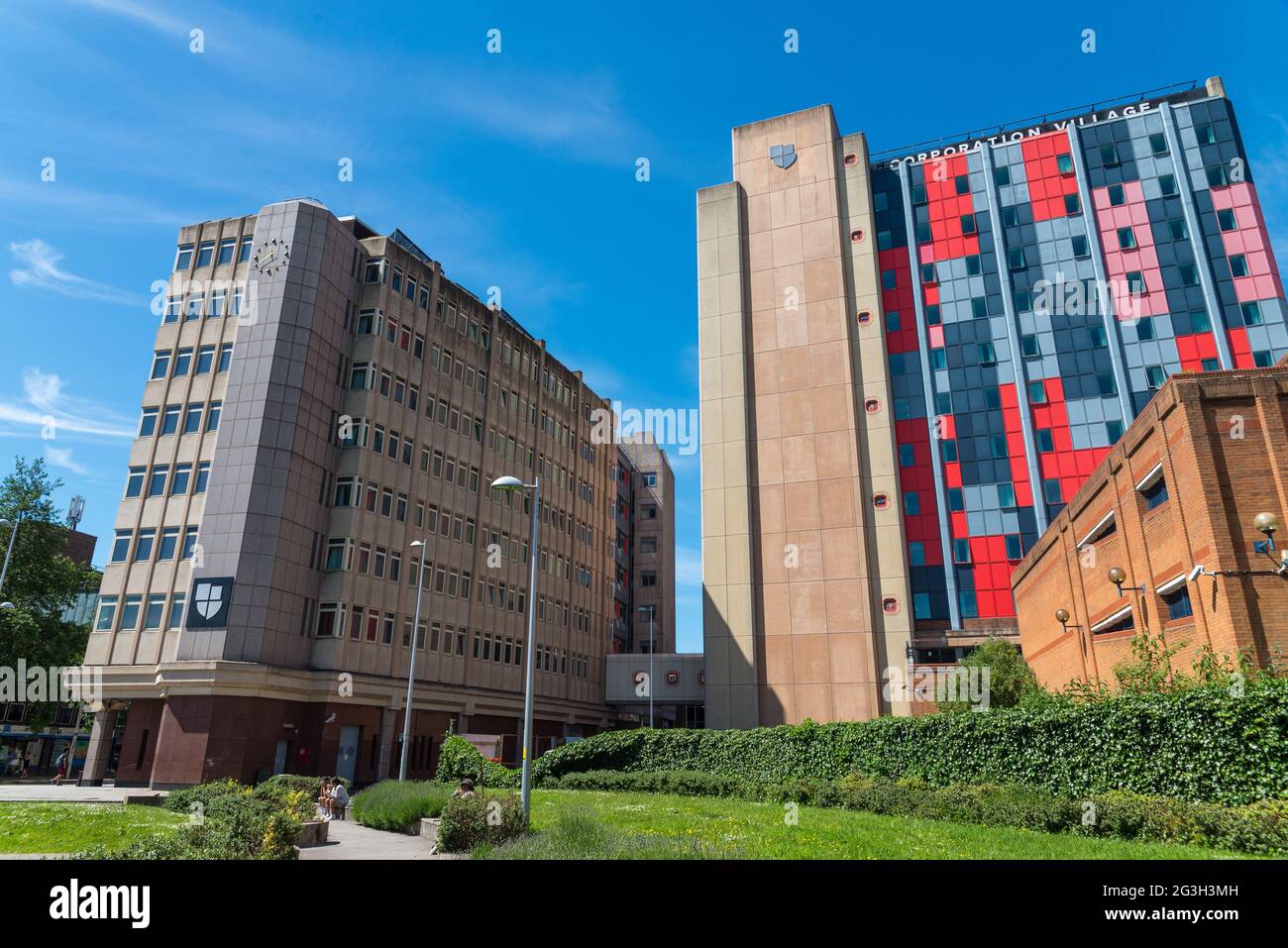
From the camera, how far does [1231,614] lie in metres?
19.5

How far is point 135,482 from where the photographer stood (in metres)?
44.8

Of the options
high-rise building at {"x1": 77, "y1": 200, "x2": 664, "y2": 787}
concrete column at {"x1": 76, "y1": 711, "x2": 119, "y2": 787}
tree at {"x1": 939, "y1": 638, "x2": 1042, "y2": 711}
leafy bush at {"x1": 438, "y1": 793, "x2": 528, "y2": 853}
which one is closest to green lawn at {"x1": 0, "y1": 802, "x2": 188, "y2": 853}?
leafy bush at {"x1": 438, "y1": 793, "x2": 528, "y2": 853}

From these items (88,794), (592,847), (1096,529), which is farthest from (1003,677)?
(88,794)

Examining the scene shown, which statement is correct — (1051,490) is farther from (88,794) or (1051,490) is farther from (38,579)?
(38,579)

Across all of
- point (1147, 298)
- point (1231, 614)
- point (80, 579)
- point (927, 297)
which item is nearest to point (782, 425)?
point (927, 297)

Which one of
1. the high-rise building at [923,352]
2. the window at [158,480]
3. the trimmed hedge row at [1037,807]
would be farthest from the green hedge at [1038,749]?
the window at [158,480]

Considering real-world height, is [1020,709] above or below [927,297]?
below

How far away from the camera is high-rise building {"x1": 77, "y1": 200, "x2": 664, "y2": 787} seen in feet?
132

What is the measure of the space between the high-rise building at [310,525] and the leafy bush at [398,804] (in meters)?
15.8

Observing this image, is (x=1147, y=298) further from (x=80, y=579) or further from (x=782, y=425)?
(x=80, y=579)

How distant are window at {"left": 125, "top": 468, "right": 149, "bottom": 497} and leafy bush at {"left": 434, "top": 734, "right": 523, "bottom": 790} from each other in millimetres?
26309

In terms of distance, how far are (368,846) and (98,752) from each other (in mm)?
32570

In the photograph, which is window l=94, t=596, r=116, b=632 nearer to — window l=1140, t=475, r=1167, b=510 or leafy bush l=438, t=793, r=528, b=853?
leafy bush l=438, t=793, r=528, b=853

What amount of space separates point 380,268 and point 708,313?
2299cm
